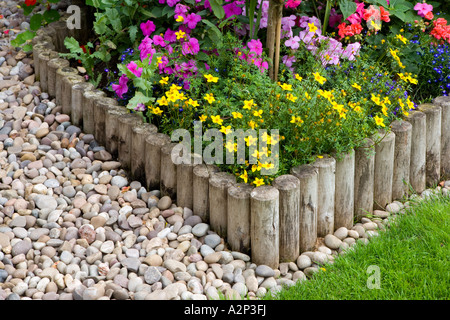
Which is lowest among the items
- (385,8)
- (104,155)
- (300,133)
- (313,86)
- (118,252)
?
(118,252)

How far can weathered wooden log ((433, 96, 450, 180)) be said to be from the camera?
350 cm

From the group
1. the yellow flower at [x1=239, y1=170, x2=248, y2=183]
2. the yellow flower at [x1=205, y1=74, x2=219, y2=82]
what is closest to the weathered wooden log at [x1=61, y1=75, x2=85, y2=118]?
the yellow flower at [x1=205, y1=74, x2=219, y2=82]

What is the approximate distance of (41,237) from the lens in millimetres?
2904

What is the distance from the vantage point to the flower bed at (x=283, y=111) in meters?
2.92

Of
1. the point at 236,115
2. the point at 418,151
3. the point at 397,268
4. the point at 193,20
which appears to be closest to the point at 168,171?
the point at 236,115

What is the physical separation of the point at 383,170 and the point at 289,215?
715 mm

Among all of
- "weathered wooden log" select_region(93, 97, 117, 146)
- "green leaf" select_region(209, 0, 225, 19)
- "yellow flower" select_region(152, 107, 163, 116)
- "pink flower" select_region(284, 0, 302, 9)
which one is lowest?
"weathered wooden log" select_region(93, 97, 117, 146)

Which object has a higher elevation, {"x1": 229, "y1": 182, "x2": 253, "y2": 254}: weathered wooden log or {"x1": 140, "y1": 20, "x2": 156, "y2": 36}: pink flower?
{"x1": 140, "y1": 20, "x2": 156, "y2": 36}: pink flower

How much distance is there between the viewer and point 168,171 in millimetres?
3129

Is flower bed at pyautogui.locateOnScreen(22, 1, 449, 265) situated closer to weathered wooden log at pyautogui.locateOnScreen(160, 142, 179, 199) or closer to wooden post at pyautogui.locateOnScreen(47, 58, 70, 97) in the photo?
weathered wooden log at pyautogui.locateOnScreen(160, 142, 179, 199)

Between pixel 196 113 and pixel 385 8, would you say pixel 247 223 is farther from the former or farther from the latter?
pixel 385 8

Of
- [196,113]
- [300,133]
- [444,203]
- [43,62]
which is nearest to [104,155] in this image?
[196,113]

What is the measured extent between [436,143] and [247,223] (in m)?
1.32

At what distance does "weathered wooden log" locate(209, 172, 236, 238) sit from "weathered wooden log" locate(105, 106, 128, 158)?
75 centimetres
